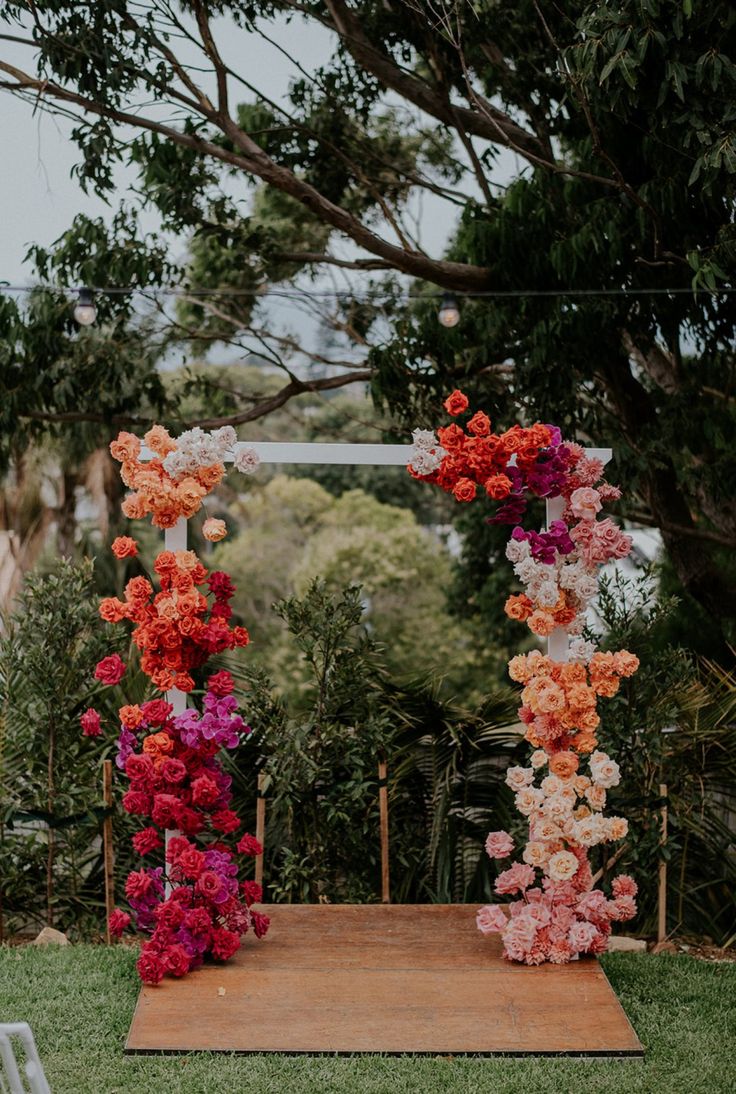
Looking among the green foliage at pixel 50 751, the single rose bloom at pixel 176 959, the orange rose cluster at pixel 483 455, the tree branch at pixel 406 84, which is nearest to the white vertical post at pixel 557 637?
the orange rose cluster at pixel 483 455

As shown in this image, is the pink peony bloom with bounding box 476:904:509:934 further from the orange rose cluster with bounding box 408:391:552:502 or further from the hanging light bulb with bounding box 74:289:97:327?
the hanging light bulb with bounding box 74:289:97:327

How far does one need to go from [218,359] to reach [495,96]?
9.97 m

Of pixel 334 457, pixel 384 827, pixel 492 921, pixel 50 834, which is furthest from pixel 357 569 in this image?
pixel 492 921

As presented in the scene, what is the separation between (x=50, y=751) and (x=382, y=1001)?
1969 millimetres

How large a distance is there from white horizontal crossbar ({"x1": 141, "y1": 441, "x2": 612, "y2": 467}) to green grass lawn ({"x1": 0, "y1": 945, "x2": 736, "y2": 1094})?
204 cm

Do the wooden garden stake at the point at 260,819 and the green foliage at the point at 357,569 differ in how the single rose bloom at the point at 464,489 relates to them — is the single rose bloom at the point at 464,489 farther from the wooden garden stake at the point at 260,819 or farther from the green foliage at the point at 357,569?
the green foliage at the point at 357,569

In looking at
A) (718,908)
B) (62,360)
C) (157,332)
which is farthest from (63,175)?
(718,908)

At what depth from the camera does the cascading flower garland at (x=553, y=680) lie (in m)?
4.45

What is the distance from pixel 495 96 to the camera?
8125 mm

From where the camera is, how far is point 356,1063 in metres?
3.69

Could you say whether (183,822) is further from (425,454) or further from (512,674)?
(425,454)

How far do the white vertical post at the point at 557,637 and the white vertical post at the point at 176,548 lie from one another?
144 cm

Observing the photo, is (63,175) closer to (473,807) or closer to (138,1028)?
(473,807)

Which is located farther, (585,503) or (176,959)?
(585,503)
